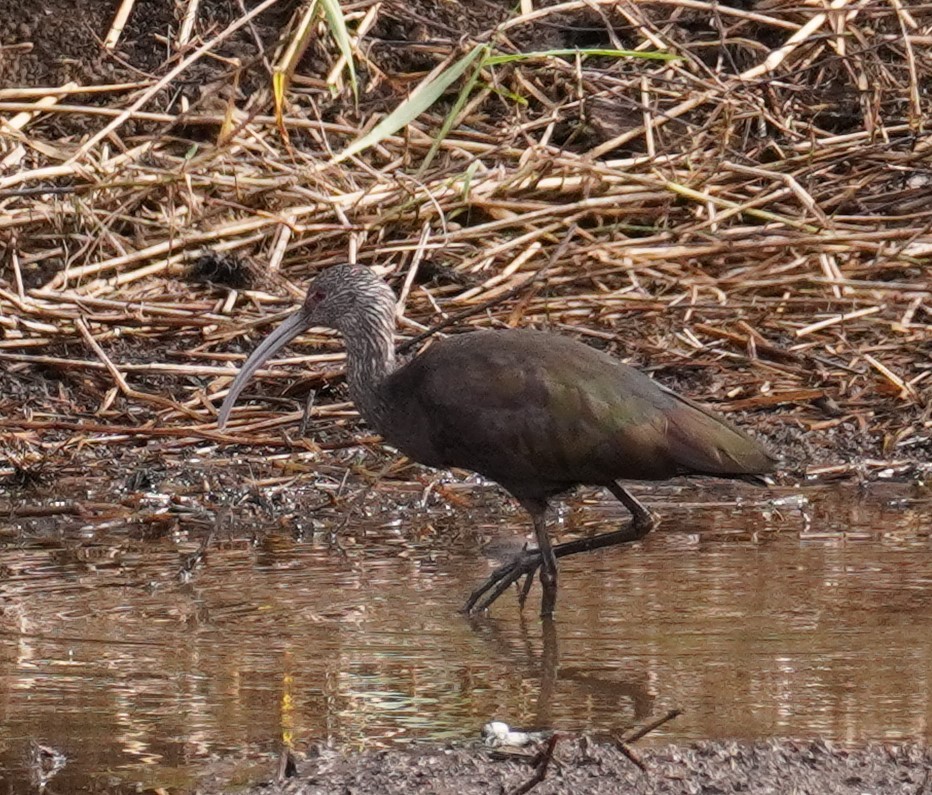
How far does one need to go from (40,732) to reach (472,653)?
1212mm

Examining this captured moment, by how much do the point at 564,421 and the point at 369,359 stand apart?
2.71ft

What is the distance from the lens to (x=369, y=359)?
19.8 feet

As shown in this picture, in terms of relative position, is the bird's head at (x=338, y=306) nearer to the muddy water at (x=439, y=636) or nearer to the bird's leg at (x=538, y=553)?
the muddy water at (x=439, y=636)

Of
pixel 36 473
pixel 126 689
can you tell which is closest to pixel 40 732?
pixel 126 689

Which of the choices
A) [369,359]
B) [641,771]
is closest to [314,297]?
[369,359]

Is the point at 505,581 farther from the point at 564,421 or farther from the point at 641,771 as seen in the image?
the point at 641,771

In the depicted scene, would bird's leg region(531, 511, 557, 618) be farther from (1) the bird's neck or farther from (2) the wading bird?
(1) the bird's neck

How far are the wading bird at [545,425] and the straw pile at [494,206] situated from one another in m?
1.41

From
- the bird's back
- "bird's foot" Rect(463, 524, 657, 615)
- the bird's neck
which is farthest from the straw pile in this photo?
the bird's back

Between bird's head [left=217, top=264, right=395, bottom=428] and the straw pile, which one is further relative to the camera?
the straw pile

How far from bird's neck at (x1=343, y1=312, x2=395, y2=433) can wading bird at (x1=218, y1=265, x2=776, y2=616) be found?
7.9 inches

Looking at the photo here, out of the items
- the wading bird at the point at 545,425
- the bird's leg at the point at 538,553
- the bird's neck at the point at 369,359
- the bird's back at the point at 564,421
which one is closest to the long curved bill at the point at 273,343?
the bird's neck at the point at 369,359

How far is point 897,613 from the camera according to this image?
519 cm

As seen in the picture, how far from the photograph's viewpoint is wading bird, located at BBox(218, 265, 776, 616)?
18.0ft
